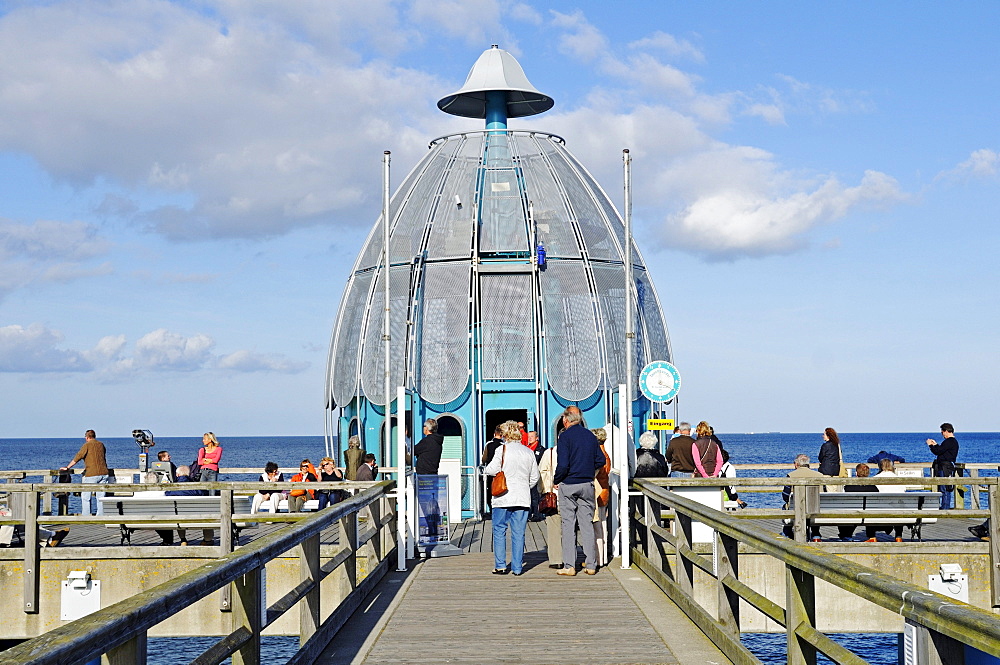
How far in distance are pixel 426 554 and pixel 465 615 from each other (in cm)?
465

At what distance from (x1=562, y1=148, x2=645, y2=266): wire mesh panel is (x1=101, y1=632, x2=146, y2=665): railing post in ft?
65.1

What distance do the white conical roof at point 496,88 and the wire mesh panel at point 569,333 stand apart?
4495 millimetres

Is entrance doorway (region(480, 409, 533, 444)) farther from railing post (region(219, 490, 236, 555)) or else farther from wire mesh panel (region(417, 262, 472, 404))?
railing post (region(219, 490, 236, 555))

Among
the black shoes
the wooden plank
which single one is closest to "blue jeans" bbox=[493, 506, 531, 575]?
the wooden plank

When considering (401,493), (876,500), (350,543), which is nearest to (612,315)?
(876,500)

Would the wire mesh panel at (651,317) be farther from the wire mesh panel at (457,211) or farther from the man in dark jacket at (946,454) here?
the man in dark jacket at (946,454)

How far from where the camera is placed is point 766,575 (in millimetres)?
14453

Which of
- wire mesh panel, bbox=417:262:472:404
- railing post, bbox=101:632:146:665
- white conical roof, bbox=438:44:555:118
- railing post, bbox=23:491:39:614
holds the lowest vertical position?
railing post, bbox=23:491:39:614

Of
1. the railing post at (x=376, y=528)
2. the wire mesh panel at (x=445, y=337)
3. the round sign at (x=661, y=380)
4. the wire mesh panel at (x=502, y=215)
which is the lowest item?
the railing post at (x=376, y=528)

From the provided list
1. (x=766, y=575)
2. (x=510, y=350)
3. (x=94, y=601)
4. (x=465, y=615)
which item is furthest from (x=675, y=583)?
→ (x=510, y=350)

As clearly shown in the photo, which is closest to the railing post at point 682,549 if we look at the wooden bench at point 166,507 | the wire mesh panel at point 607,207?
the wooden bench at point 166,507

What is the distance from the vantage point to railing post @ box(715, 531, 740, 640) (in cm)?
826

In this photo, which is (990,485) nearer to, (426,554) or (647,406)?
(426,554)

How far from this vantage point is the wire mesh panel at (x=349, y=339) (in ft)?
77.9
